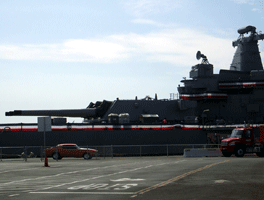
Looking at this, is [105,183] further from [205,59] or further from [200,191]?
[205,59]

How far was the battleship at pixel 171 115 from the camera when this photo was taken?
41.2m

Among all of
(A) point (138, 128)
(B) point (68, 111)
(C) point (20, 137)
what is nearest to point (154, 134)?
(A) point (138, 128)

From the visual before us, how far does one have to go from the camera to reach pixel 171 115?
44719mm

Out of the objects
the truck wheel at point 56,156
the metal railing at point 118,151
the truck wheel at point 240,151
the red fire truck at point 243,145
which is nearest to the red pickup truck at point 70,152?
the truck wheel at point 56,156

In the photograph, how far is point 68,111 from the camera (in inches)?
1647

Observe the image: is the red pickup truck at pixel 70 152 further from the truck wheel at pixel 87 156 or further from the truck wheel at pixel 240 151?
the truck wheel at pixel 240 151

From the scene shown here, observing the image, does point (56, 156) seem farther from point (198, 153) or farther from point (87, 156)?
point (198, 153)

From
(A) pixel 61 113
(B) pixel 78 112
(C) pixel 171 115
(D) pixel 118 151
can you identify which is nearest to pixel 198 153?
(D) pixel 118 151

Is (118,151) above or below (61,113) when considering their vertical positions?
below

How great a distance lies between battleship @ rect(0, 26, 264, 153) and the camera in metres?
41.2

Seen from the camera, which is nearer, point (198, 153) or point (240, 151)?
point (240, 151)

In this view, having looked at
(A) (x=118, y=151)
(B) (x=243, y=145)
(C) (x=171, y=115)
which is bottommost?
(A) (x=118, y=151)

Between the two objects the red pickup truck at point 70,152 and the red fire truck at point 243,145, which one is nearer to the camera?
the red fire truck at point 243,145

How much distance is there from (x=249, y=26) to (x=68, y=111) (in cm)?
2464
